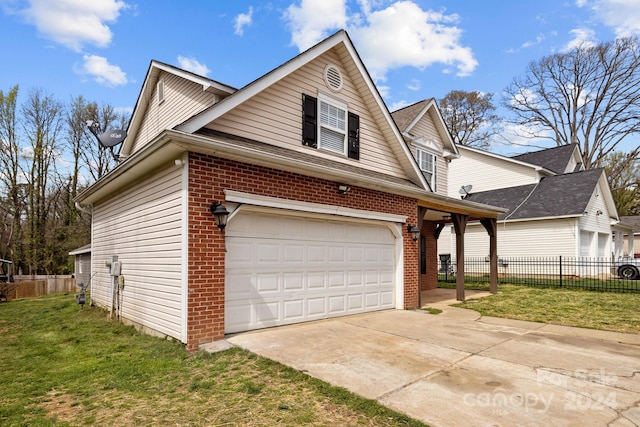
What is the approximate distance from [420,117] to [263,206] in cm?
887

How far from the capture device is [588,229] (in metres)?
20.0

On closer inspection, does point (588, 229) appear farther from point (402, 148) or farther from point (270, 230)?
point (270, 230)

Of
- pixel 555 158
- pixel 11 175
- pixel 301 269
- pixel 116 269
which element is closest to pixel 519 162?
pixel 555 158

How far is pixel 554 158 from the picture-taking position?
25375 millimetres

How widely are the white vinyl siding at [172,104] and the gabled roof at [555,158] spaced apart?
23695mm

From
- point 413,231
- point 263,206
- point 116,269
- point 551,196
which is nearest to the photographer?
point 263,206

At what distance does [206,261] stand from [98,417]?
2.64m

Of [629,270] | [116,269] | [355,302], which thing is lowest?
[629,270]

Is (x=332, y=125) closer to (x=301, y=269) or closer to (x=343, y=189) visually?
(x=343, y=189)

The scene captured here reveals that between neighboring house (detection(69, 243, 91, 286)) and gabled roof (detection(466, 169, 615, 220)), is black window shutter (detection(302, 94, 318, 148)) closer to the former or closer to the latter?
neighboring house (detection(69, 243, 91, 286))

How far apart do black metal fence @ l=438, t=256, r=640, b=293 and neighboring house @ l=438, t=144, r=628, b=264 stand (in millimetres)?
542

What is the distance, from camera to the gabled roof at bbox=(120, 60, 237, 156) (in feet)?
27.5

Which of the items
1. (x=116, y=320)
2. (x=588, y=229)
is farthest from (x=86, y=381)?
(x=588, y=229)

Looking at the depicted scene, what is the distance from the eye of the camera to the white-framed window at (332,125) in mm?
9023
